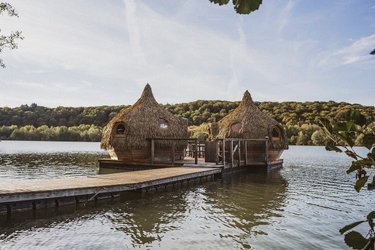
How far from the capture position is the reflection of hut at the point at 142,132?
2258 centimetres

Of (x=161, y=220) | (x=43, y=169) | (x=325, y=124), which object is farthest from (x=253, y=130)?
(x=325, y=124)

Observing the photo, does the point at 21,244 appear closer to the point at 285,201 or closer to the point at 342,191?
the point at 285,201

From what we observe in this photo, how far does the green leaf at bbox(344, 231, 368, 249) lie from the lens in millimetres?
1571

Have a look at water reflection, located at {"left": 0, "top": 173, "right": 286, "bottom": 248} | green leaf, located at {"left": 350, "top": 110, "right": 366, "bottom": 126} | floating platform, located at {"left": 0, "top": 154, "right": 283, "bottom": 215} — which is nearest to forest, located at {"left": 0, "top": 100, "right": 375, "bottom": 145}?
floating platform, located at {"left": 0, "top": 154, "right": 283, "bottom": 215}

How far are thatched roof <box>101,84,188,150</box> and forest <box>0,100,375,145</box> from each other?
4017cm

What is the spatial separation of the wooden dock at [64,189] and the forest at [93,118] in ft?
167

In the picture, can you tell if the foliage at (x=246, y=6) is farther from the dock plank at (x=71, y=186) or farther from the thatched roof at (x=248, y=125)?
the thatched roof at (x=248, y=125)

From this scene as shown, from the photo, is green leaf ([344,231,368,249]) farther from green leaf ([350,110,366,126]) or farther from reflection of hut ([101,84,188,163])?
reflection of hut ([101,84,188,163])

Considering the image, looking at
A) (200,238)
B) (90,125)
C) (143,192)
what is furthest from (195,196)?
(90,125)

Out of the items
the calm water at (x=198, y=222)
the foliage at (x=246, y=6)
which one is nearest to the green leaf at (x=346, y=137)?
the foliage at (x=246, y=6)

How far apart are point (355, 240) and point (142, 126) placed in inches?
850

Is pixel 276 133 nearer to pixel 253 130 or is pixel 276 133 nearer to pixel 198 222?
pixel 253 130

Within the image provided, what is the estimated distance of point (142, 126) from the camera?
22828mm

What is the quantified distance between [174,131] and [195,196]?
9.95 meters
